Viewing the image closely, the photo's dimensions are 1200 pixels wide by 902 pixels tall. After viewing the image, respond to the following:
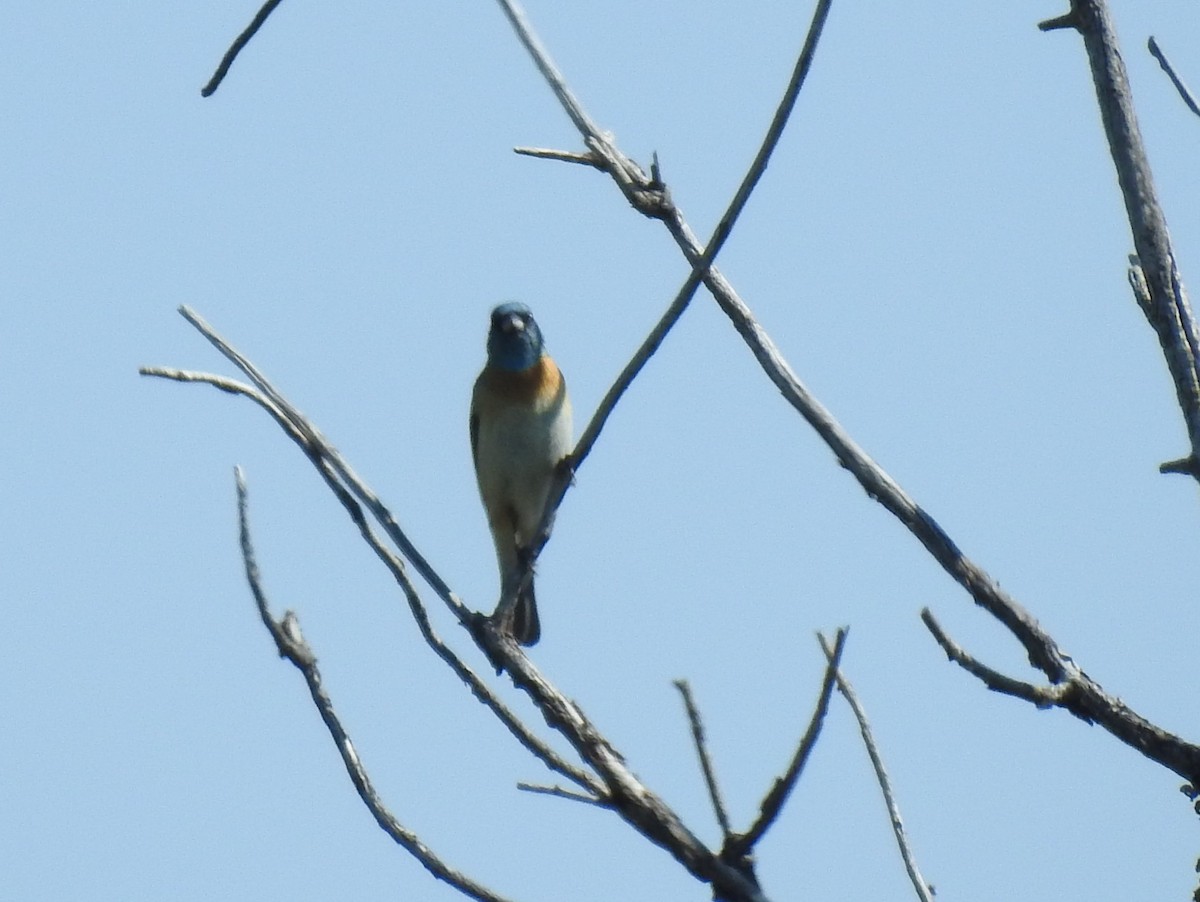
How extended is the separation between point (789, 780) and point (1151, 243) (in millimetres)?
1487

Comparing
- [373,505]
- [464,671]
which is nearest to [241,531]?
[373,505]

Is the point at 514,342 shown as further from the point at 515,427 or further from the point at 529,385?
the point at 515,427

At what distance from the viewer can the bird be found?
8977 mm

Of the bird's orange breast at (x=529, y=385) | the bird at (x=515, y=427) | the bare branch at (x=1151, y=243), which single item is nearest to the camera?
the bare branch at (x=1151, y=243)

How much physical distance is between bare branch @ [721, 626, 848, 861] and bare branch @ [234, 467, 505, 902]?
0.61 metres

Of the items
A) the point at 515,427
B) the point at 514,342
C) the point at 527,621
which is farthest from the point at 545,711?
the point at 527,621

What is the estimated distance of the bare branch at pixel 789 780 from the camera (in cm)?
318

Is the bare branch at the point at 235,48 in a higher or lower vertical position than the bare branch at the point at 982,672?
higher

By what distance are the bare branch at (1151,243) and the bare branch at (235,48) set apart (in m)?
2.06

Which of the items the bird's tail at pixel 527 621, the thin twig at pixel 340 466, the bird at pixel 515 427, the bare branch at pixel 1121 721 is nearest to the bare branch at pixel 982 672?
the bare branch at pixel 1121 721

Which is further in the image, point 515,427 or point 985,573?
point 515,427

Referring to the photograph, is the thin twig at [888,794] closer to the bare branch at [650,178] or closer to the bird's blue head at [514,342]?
the bare branch at [650,178]

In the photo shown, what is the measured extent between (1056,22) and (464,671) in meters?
2.06

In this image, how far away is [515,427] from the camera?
9.03 m
